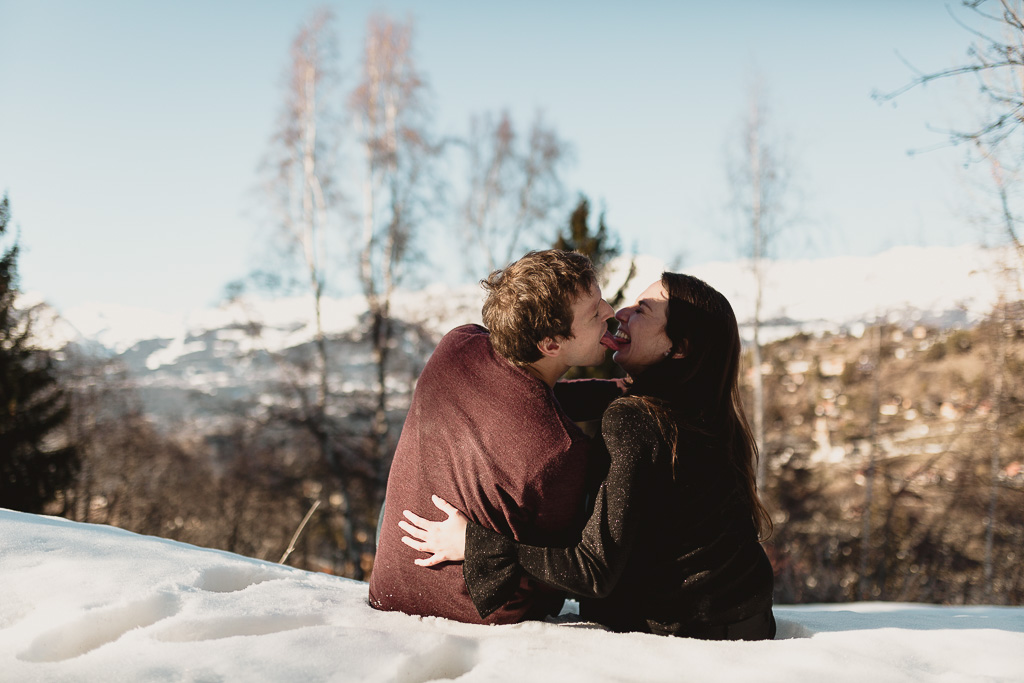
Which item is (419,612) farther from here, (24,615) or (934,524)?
(934,524)

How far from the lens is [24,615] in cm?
157

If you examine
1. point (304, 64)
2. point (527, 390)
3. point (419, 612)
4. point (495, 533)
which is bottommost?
point (419, 612)

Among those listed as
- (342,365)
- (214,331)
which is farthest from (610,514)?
(214,331)

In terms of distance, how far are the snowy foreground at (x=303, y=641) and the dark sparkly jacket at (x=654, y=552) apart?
0.13 meters

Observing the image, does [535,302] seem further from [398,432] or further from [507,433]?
[398,432]

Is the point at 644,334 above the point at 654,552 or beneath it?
above

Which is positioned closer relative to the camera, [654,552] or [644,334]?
[654,552]

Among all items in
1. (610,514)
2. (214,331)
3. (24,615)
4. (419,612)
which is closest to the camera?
(24,615)

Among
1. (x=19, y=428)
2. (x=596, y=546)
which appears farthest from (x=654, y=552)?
(x=19, y=428)

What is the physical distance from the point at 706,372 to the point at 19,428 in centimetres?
1275

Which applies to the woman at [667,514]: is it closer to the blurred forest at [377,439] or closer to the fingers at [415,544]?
the fingers at [415,544]

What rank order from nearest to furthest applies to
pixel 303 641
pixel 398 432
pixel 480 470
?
pixel 303 641, pixel 480 470, pixel 398 432

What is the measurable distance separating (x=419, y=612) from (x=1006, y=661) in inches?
57.2

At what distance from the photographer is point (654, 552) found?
1.95 meters
